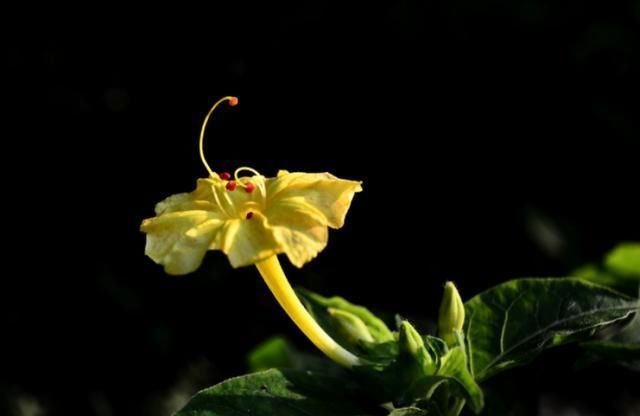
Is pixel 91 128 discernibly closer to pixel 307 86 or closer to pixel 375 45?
pixel 307 86

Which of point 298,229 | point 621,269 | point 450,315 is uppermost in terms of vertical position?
point 298,229

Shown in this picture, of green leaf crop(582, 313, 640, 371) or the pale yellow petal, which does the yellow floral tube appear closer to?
the pale yellow petal

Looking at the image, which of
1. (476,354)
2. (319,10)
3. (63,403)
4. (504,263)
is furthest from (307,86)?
(476,354)

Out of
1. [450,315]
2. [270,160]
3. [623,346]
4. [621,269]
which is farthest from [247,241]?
[270,160]

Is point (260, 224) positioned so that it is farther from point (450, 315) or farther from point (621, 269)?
point (621, 269)

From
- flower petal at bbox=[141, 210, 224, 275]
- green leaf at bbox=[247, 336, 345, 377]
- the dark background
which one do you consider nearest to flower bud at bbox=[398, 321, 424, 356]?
flower petal at bbox=[141, 210, 224, 275]
